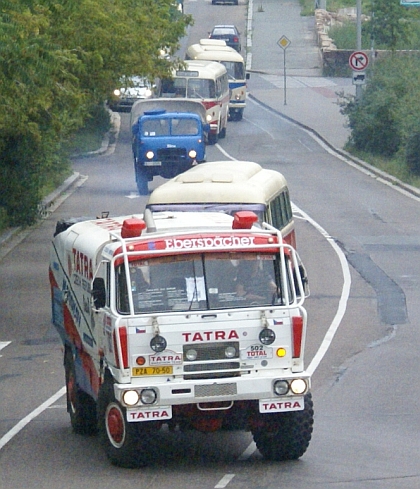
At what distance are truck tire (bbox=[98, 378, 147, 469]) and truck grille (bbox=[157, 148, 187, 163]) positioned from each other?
A: 24.4 m

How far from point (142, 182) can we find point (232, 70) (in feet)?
67.2

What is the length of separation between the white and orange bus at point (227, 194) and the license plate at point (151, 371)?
8379 millimetres

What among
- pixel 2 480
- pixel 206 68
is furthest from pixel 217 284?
pixel 206 68

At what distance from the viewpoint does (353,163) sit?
42719 mm

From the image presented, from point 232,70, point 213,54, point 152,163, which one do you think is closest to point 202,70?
point 232,70

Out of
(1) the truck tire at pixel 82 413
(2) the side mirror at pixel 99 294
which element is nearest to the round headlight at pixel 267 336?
(2) the side mirror at pixel 99 294

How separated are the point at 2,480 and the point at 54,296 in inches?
137

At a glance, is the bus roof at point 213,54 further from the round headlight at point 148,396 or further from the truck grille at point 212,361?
the round headlight at point 148,396

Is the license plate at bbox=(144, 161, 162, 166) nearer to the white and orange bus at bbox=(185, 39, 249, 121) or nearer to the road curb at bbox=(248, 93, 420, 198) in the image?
the road curb at bbox=(248, 93, 420, 198)

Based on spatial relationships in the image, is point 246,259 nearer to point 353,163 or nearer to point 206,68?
point 353,163

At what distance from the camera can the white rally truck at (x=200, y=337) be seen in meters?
10.3

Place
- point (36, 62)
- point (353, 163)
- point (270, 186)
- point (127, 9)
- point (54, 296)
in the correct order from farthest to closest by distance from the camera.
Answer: point (353, 163)
point (127, 9)
point (270, 186)
point (36, 62)
point (54, 296)

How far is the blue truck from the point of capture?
34.9 metres

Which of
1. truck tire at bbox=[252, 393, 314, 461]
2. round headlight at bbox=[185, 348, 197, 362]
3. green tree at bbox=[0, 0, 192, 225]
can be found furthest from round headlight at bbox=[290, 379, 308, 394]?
green tree at bbox=[0, 0, 192, 225]
